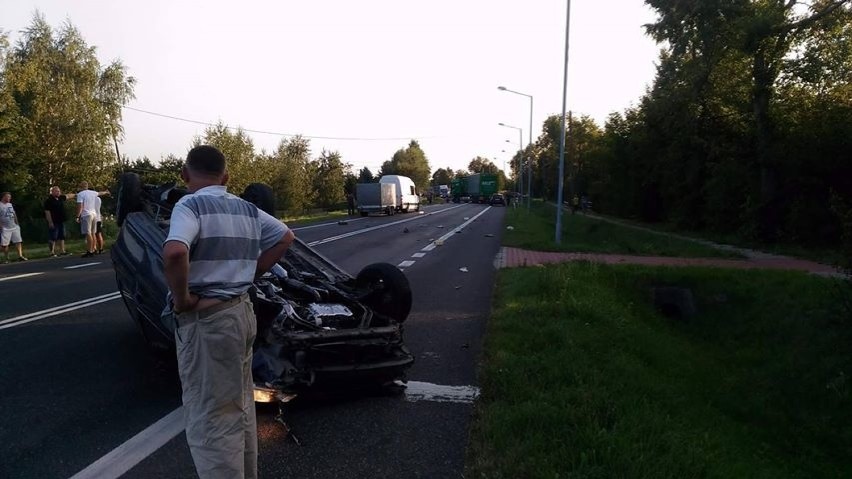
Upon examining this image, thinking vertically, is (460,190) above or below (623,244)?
below

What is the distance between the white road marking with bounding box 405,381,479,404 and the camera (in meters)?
5.21

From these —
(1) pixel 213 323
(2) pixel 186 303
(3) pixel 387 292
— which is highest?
(2) pixel 186 303

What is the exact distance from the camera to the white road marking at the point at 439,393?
17.1 ft

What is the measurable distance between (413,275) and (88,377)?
24.8 feet

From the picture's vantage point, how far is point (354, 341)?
4844 mm

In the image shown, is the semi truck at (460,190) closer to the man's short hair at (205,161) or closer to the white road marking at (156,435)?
the white road marking at (156,435)

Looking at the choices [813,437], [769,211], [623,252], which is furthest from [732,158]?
[813,437]

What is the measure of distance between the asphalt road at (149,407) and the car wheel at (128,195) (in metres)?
1.37

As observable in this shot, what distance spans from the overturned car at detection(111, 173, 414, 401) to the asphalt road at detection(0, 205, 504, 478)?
337mm

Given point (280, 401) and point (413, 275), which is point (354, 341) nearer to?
point (280, 401)

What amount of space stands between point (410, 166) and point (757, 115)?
9471cm

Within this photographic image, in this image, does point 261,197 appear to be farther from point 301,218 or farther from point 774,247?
point 301,218

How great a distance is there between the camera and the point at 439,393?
17.6 ft

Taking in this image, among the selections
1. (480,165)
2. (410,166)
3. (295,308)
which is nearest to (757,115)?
(295,308)
